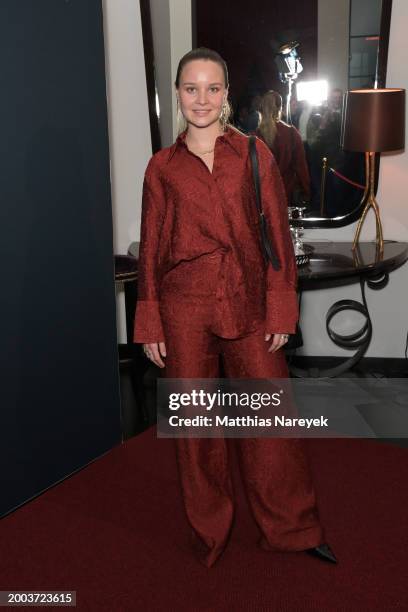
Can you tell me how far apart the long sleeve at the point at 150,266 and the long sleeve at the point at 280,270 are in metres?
0.30

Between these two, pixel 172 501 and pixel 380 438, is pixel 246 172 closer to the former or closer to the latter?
pixel 172 501

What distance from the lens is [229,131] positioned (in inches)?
83.3

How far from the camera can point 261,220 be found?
2123 millimetres

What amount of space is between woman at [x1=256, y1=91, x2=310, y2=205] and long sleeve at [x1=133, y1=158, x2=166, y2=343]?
1.76 metres

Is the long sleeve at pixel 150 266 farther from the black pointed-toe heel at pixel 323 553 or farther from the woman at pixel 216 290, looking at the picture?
the black pointed-toe heel at pixel 323 553

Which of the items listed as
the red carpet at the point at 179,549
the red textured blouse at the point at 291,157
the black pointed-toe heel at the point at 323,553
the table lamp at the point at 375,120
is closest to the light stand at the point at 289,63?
the red textured blouse at the point at 291,157

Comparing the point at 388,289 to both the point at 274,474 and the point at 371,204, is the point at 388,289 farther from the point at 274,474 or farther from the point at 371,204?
the point at 274,474

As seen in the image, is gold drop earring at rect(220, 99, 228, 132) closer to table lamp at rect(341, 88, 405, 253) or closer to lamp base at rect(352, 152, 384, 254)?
table lamp at rect(341, 88, 405, 253)

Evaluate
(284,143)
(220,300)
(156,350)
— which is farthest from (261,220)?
(284,143)

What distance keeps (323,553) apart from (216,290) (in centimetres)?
88

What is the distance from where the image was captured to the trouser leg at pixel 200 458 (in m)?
2.15

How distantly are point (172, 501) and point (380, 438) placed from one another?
3.44ft

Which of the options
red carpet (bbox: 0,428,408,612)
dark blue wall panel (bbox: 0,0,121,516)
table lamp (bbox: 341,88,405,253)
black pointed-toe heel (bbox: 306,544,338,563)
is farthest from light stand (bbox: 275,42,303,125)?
black pointed-toe heel (bbox: 306,544,338,563)

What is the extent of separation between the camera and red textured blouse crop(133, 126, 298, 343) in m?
2.07
